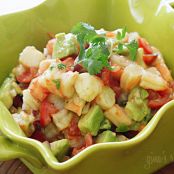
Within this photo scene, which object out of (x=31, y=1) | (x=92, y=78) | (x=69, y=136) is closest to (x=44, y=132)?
(x=69, y=136)

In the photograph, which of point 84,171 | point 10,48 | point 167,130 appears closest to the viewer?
point 84,171

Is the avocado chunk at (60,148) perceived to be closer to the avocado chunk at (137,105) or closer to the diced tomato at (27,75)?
the avocado chunk at (137,105)

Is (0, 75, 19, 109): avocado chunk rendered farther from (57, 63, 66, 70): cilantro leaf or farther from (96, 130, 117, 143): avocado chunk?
(96, 130, 117, 143): avocado chunk

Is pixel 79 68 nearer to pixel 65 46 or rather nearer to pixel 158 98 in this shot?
pixel 65 46

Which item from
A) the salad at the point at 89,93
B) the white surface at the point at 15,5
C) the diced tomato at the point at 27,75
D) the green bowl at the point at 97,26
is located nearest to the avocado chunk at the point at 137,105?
the salad at the point at 89,93

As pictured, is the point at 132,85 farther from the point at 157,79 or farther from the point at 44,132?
the point at 44,132

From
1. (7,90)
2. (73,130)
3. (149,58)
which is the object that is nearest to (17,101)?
(7,90)
